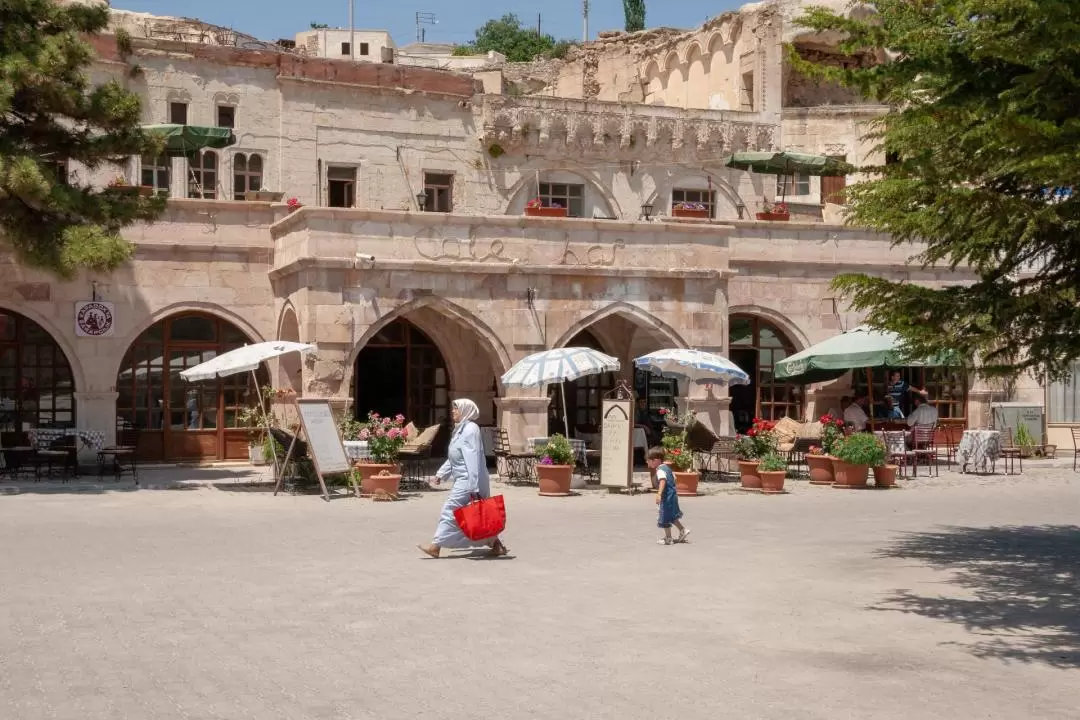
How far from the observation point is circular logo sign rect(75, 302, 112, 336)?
896 inches

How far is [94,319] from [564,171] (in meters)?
11.6

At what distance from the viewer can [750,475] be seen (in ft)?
66.6

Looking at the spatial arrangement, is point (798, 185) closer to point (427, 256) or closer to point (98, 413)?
point (427, 256)

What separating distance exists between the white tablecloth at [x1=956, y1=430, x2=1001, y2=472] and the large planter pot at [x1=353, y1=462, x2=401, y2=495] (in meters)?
9.86

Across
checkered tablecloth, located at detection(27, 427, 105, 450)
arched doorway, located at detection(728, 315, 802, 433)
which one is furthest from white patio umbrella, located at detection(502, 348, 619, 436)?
arched doorway, located at detection(728, 315, 802, 433)

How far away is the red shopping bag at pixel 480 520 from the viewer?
41.1 feet

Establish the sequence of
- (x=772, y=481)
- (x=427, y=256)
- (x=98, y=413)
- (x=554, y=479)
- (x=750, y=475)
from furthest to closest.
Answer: (x=98, y=413), (x=427, y=256), (x=750, y=475), (x=772, y=481), (x=554, y=479)

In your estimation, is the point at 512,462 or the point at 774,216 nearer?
the point at 512,462

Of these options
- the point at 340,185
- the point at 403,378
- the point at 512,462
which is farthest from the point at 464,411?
the point at 340,185

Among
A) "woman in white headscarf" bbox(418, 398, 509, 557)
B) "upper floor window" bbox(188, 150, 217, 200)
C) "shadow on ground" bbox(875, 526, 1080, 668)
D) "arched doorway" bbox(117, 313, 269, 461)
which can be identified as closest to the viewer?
"shadow on ground" bbox(875, 526, 1080, 668)

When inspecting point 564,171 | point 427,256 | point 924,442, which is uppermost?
point 564,171

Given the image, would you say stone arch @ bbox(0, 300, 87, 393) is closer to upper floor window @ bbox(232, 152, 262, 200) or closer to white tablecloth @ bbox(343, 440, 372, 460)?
white tablecloth @ bbox(343, 440, 372, 460)

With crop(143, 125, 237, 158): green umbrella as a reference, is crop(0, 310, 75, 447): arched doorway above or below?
below

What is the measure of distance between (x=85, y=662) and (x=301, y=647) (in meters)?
1.26
